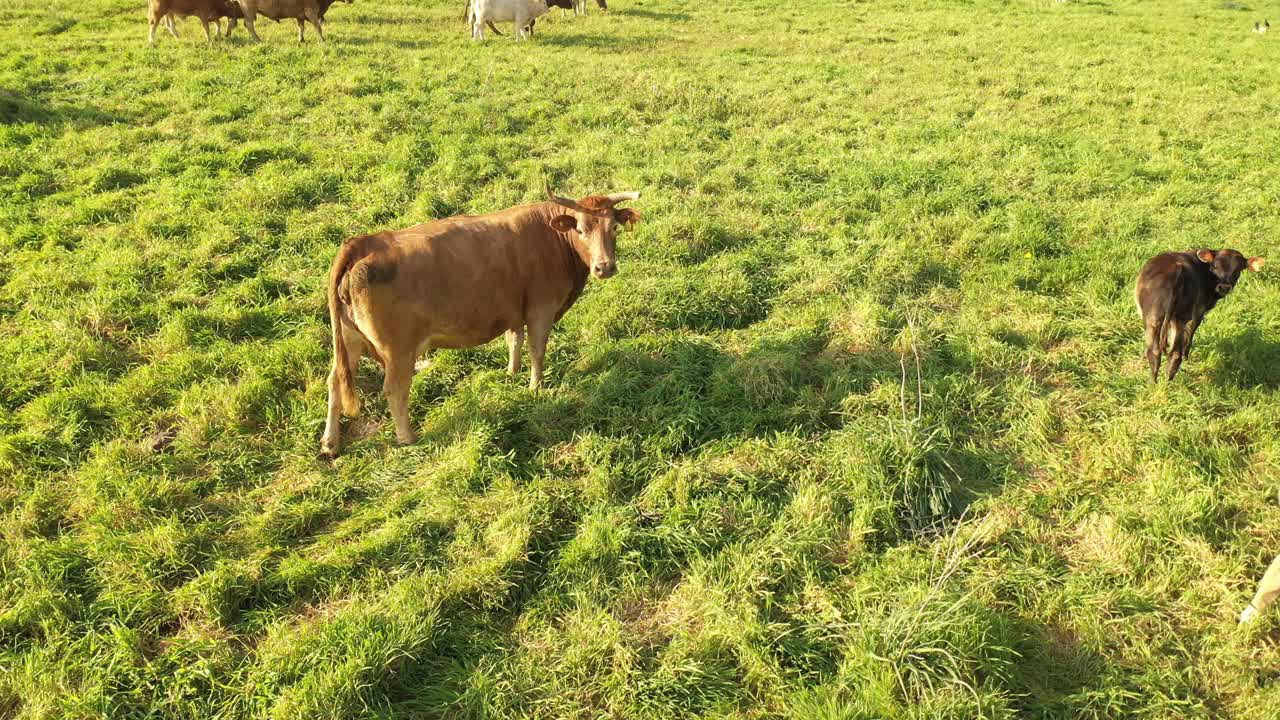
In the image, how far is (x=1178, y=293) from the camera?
16.4ft

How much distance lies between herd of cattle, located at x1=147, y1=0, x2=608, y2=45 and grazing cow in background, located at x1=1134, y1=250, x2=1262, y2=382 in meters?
15.0

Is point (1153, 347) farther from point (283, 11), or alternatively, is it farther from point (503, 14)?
point (283, 11)

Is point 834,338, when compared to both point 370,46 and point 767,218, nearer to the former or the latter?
point 767,218

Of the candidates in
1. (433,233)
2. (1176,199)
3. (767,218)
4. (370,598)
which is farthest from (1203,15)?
(370,598)

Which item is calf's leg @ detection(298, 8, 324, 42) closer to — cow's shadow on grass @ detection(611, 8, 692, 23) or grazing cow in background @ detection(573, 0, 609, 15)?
grazing cow in background @ detection(573, 0, 609, 15)

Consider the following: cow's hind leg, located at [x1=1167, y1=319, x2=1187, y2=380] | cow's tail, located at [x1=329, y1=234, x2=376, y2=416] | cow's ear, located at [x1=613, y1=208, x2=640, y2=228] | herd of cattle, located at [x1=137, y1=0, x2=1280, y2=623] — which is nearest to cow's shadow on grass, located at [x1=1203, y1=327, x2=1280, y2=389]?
herd of cattle, located at [x1=137, y1=0, x2=1280, y2=623]

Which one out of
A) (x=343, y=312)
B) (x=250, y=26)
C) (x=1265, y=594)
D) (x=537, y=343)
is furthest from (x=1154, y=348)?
(x=250, y=26)

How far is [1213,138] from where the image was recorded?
35.2 feet

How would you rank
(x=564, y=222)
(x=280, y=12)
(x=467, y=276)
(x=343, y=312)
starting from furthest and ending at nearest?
(x=280, y=12) < (x=564, y=222) < (x=467, y=276) < (x=343, y=312)

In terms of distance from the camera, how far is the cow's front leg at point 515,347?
18.6ft

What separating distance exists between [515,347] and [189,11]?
45.3 ft

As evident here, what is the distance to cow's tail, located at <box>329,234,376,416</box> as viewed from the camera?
15.0 ft

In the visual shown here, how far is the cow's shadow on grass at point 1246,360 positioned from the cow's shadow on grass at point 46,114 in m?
13.3

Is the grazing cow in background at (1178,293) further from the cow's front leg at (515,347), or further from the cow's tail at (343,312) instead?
the cow's tail at (343,312)
